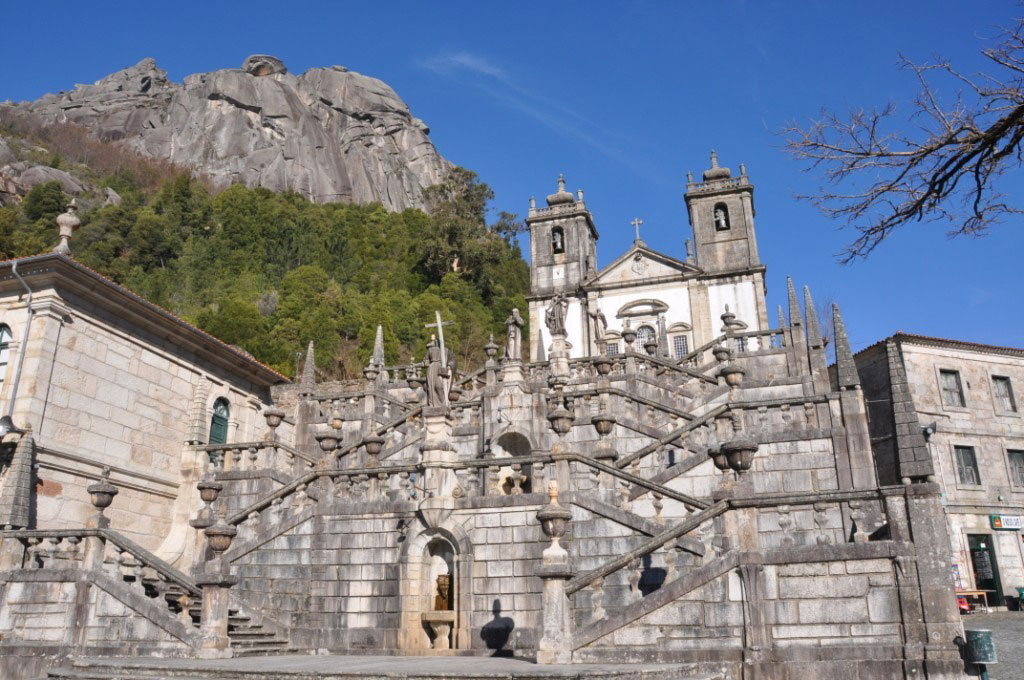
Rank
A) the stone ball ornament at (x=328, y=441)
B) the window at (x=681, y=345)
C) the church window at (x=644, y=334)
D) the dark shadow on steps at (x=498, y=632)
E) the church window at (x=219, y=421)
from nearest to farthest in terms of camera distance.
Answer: the dark shadow on steps at (x=498, y=632) → the stone ball ornament at (x=328, y=441) → the church window at (x=219, y=421) → the window at (x=681, y=345) → the church window at (x=644, y=334)

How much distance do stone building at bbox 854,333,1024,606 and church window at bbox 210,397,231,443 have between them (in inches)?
808

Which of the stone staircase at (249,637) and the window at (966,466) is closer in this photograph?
the stone staircase at (249,637)

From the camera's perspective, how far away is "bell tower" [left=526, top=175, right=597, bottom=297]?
1692 inches

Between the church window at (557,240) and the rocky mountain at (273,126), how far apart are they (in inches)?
1687

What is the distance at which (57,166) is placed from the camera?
225 feet

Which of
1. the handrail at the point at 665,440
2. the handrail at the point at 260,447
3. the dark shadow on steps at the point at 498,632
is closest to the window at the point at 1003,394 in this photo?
the handrail at the point at 665,440

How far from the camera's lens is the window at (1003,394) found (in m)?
28.7

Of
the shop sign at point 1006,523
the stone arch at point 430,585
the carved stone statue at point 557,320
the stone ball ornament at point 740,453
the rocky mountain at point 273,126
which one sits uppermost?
the rocky mountain at point 273,126

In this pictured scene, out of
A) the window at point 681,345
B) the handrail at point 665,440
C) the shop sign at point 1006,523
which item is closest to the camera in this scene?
the handrail at point 665,440

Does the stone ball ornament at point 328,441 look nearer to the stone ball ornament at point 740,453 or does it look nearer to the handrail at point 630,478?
the handrail at point 630,478

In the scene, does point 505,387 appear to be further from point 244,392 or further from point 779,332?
point 779,332

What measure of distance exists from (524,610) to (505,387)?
26.4ft

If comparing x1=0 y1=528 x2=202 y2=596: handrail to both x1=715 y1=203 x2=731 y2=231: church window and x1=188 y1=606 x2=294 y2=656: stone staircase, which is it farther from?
x1=715 y1=203 x2=731 y2=231: church window

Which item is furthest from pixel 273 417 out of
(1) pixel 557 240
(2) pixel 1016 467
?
(1) pixel 557 240
